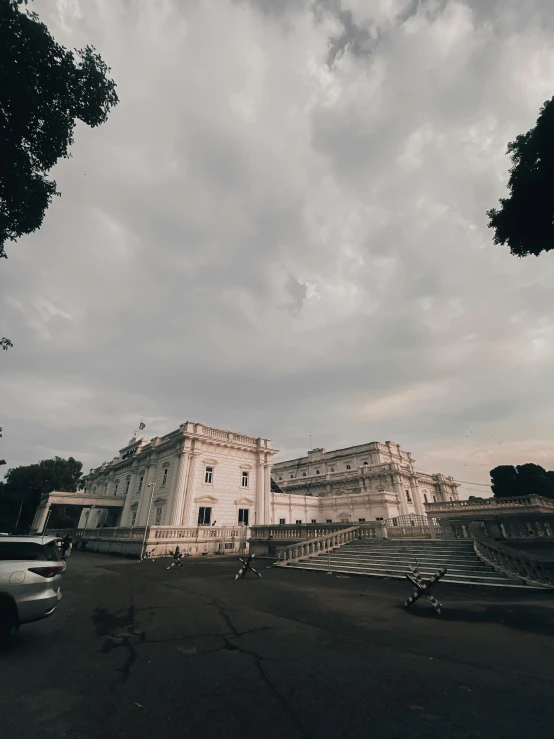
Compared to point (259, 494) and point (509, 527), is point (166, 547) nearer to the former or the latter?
point (259, 494)

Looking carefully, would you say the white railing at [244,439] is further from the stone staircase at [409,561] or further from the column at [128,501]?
the stone staircase at [409,561]

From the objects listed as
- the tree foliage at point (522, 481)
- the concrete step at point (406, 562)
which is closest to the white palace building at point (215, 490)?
the concrete step at point (406, 562)

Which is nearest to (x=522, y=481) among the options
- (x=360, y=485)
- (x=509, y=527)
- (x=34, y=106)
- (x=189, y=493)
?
(x=360, y=485)

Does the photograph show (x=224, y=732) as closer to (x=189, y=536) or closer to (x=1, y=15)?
(x=1, y=15)

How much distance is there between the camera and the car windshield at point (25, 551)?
566cm

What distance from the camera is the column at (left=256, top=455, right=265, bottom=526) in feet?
111

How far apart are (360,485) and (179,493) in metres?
28.9

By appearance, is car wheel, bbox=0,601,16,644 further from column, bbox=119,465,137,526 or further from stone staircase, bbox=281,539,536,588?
column, bbox=119,465,137,526

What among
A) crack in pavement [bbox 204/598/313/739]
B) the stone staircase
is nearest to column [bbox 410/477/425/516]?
the stone staircase

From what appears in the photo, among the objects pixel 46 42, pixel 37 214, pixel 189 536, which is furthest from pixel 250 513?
pixel 46 42

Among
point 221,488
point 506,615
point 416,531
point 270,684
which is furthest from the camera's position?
point 221,488

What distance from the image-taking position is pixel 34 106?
34.6 feet

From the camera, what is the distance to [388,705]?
12.1ft

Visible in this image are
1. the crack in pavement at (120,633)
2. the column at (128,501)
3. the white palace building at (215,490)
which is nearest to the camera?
the crack in pavement at (120,633)
